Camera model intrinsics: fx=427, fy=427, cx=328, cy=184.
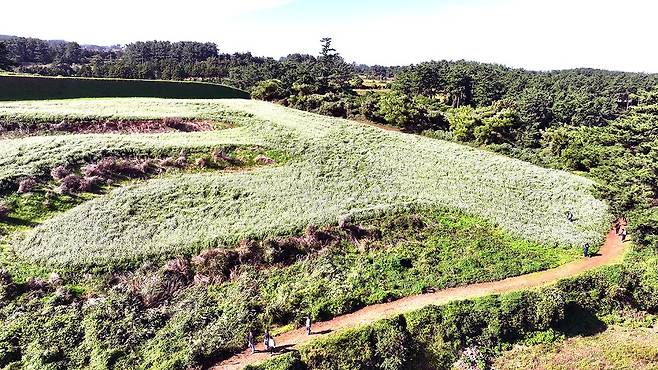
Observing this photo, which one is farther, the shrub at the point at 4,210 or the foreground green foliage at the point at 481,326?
the shrub at the point at 4,210

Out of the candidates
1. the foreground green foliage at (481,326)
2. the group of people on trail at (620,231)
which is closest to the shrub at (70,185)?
the foreground green foliage at (481,326)

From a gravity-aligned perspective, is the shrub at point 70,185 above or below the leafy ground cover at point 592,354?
above

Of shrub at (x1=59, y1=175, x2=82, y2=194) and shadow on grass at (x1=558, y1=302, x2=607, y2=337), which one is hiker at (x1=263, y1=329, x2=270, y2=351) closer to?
shadow on grass at (x1=558, y1=302, x2=607, y2=337)

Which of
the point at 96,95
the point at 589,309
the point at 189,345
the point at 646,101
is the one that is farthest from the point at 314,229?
the point at 96,95

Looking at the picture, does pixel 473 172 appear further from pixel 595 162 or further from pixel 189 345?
pixel 189 345

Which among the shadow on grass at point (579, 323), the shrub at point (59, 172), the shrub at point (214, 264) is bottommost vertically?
the shadow on grass at point (579, 323)

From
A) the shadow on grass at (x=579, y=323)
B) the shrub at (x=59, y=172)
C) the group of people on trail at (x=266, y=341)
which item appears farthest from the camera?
the shrub at (x=59, y=172)

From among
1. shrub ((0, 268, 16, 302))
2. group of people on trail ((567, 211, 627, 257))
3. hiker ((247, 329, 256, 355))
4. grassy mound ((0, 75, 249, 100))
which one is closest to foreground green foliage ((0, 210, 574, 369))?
shrub ((0, 268, 16, 302))

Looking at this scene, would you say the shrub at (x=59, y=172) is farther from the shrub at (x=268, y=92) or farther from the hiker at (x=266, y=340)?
the shrub at (x=268, y=92)
